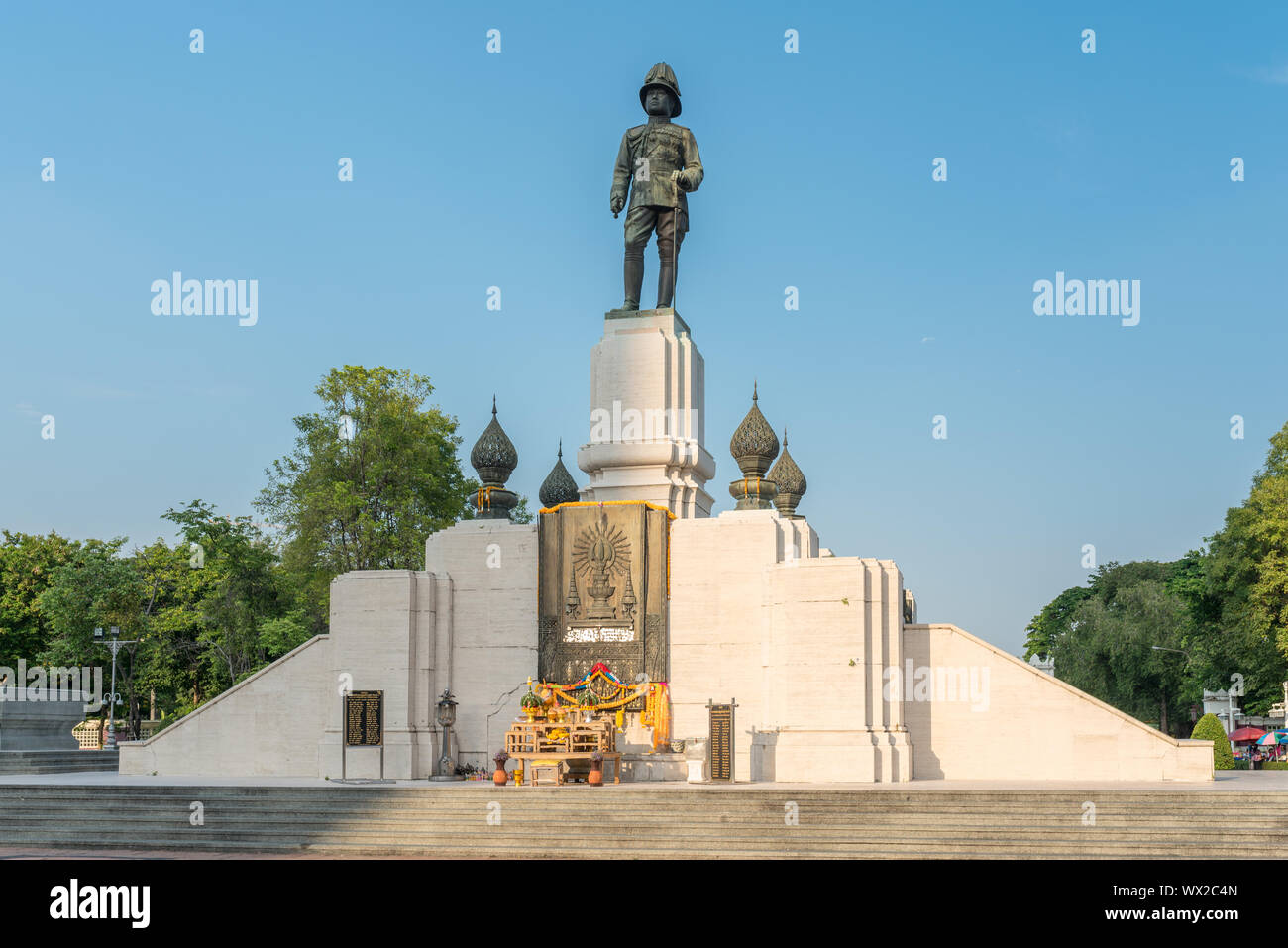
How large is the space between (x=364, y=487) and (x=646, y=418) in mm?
18584

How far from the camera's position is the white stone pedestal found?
23344 millimetres

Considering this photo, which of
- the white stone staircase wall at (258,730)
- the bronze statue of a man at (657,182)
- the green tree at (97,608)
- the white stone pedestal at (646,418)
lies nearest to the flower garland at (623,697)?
the white stone pedestal at (646,418)

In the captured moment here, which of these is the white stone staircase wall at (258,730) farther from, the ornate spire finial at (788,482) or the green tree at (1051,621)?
the green tree at (1051,621)

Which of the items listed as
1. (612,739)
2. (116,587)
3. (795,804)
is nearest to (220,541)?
(116,587)

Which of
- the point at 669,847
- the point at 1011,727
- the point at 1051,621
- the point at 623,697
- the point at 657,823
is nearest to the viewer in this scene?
the point at 669,847

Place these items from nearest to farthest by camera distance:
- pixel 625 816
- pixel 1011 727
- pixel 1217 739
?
pixel 625 816
pixel 1011 727
pixel 1217 739

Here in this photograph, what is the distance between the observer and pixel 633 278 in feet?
80.6

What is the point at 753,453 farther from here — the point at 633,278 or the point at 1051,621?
the point at 1051,621

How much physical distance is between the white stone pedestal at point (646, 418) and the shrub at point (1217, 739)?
35.3 feet

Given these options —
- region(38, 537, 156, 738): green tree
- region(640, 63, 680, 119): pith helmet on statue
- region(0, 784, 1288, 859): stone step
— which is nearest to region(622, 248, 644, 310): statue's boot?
region(640, 63, 680, 119): pith helmet on statue

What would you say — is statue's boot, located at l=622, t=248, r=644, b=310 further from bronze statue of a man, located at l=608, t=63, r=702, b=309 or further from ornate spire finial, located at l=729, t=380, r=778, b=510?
ornate spire finial, located at l=729, t=380, r=778, b=510

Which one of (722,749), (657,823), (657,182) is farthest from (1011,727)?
(657,182)
